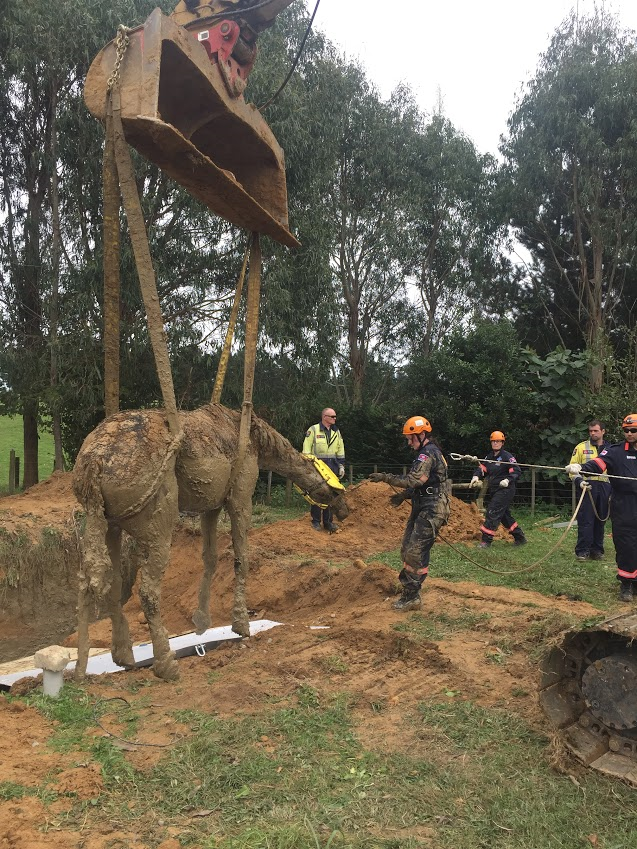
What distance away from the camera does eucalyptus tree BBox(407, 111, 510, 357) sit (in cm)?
2706

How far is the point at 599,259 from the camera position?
Result: 24250 mm

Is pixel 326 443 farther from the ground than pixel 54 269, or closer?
closer

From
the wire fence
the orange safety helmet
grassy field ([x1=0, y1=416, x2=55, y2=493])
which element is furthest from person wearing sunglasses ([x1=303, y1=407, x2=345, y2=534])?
Result: grassy field ([x1=0, y1=416, x2=55, y2=493])

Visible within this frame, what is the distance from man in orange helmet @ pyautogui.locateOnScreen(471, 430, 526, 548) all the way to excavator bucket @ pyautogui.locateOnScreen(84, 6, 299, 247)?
247 inches

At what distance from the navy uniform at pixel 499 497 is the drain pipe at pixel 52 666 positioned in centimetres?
771

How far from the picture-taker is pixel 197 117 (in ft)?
19.6

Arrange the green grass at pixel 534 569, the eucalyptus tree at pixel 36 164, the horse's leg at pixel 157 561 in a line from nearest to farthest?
the horse's leg at pixel 157 561, the green grass at pixel 534 569, the eucalyptus tree at pixel 36 164

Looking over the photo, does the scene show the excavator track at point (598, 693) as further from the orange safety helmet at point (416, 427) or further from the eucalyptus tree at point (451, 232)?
the eucalyptus tree at point (451, 232)

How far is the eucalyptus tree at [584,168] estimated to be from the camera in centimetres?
2212

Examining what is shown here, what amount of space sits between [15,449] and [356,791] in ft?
80.0

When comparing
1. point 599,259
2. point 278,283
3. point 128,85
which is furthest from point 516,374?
point 128,85

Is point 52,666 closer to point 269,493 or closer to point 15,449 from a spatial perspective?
point 269,493

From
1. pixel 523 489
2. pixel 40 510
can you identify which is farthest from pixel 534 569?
pixel 40 510

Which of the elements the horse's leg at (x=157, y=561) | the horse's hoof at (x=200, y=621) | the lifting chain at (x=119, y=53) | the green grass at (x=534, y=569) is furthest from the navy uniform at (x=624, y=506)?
the lifting chain at (x=119, y=53)
